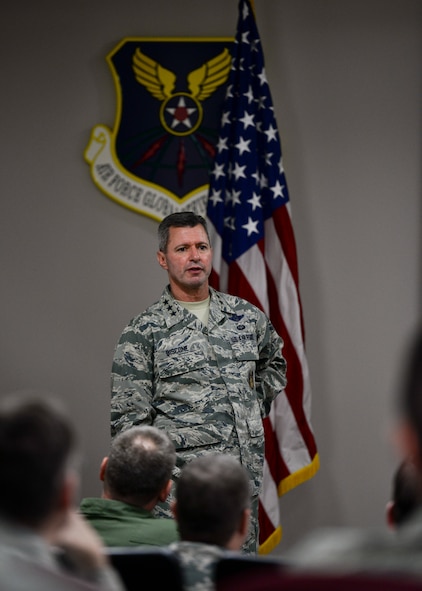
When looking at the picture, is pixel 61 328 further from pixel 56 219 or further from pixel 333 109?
pixel 333 109

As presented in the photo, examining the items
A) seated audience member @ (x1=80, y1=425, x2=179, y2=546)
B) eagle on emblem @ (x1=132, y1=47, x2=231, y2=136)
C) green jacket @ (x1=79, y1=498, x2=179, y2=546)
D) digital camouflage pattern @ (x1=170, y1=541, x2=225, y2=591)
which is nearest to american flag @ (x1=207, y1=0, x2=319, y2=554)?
eagle on emblem @ (x1=132, y1=47, x2=231, y2=136)

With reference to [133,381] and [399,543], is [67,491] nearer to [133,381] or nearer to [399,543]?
[399,543]

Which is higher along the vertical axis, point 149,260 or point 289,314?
point 149,260

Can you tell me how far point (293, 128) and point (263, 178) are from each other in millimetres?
350

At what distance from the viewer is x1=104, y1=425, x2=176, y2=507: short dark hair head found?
234 cm

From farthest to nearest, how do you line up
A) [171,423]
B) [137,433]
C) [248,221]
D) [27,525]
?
[248,221] < [171,423] < [137,433] < [27,525]

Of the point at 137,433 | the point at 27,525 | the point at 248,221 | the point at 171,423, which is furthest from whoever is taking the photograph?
the point at 248,221

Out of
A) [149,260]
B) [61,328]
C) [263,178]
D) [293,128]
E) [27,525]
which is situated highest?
[293,128]

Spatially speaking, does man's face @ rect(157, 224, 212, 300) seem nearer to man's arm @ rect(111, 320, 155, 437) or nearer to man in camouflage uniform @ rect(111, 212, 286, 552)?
man in camouflage uniform @ rect(111, 212, 286, 552)

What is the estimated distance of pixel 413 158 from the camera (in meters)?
4.62

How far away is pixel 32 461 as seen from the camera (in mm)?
1123

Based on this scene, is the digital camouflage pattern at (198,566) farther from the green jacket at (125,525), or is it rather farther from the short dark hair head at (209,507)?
the green jacket at (125,525)

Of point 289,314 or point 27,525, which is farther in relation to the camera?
point 289,314

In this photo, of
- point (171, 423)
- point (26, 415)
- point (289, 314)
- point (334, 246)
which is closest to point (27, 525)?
point (26, 415)
